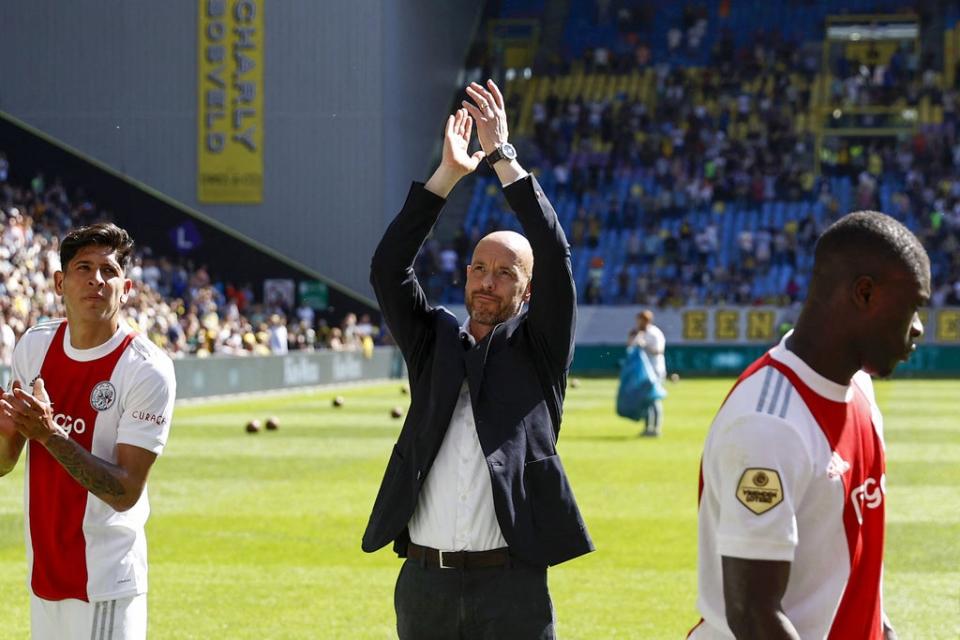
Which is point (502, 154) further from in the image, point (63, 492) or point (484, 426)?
point (63, 492)

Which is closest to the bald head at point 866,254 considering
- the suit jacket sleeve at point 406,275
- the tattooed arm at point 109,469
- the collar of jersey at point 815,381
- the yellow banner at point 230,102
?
the collar of jersey at point 815,381

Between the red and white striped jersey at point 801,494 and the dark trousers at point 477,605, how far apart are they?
4.51 feet

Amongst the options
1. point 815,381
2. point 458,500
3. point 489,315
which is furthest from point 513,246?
point 815,381

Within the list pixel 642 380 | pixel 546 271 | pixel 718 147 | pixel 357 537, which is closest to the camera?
pixel 546 271

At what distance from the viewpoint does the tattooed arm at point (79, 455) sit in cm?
473

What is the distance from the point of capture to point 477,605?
16.0ft

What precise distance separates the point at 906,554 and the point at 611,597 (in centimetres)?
322

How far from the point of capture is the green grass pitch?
32.5ft

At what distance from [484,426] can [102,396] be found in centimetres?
133

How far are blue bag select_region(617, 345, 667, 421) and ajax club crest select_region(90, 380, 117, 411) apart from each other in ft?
57.5

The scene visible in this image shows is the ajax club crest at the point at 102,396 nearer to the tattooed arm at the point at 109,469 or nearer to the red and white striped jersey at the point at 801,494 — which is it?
the tattooed arm at the point at 109,469

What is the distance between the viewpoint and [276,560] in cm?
1209

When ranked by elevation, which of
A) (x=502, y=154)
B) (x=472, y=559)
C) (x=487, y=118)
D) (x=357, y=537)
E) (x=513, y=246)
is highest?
(x=487, y=118)

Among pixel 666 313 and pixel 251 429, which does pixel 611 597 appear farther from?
pixel 666 313
